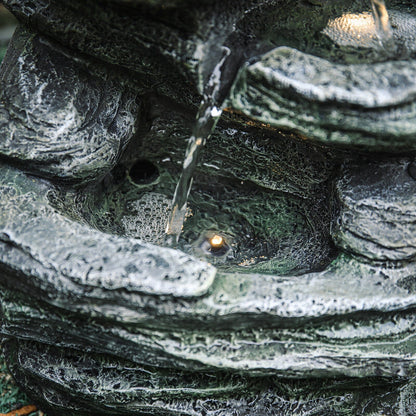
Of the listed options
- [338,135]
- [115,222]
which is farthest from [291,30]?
[115,222]

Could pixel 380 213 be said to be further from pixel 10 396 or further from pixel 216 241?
pixel 10 396

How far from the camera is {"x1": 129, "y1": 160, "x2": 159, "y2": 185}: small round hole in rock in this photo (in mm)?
1722

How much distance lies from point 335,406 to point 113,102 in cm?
87

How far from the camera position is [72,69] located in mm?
1401

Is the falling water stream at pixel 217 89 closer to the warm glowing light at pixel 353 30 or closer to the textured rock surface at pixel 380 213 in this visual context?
the warm glowing light at pixel 353 30

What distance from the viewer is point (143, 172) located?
5.70ft

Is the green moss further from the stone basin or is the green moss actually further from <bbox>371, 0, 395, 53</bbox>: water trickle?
<bbox>371, 0, 395, 53</bbox>: water trickle

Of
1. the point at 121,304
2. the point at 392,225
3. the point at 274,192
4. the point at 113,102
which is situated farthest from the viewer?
the point at 274,192

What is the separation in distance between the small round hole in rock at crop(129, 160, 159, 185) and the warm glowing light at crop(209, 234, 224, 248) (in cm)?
23

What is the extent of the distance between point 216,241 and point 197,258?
35cm

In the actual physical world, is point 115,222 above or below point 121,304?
below

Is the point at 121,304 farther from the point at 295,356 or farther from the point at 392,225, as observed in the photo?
the point at 392,225

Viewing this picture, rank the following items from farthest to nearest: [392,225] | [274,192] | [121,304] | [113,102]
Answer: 1. [274,192]
2. [113,102]
3. [392,225]
4. [121,304]

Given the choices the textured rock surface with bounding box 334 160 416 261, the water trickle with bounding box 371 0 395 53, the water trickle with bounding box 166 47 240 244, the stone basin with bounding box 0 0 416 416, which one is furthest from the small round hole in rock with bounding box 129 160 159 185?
the water trickle with bounding box 371 0 395 53
